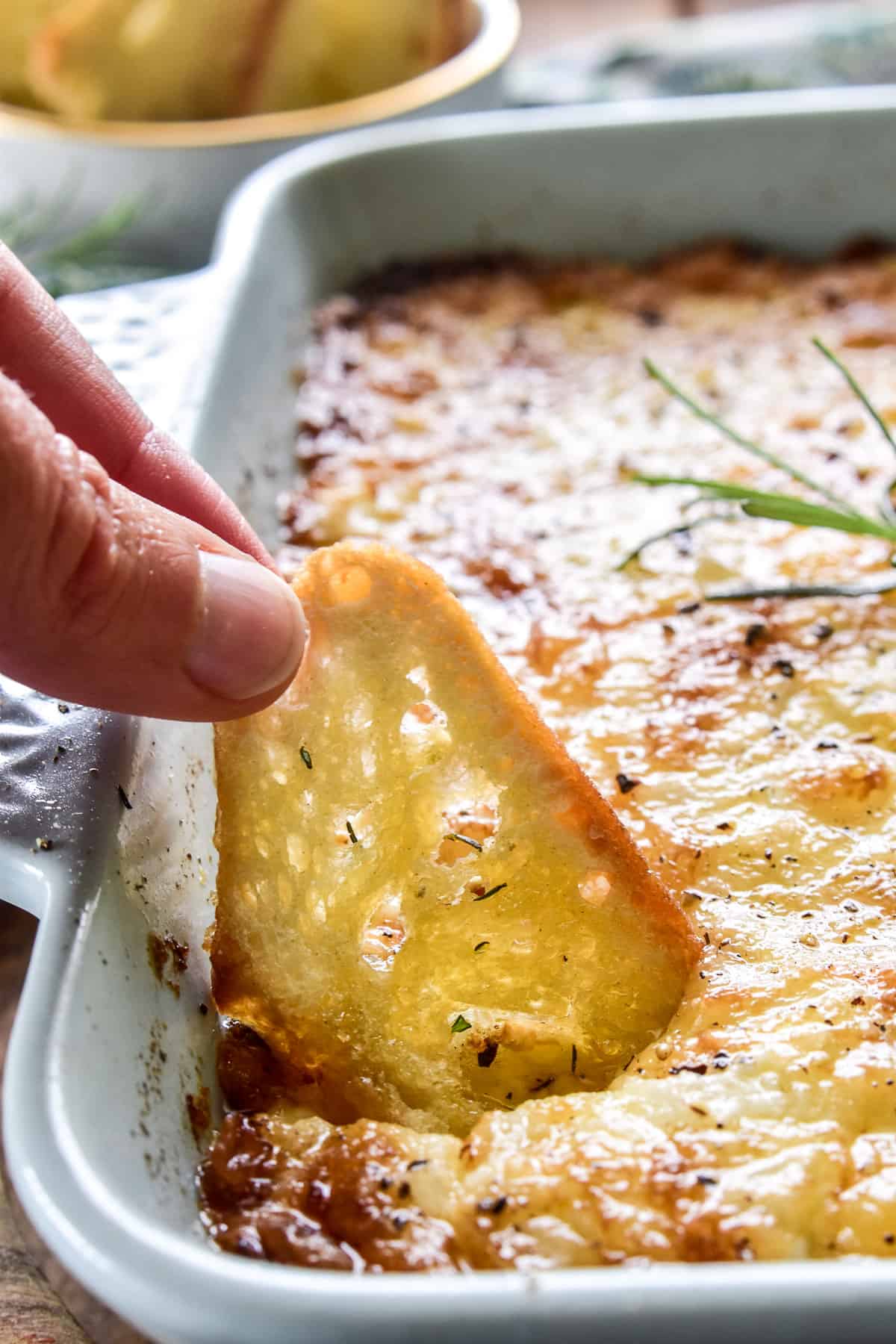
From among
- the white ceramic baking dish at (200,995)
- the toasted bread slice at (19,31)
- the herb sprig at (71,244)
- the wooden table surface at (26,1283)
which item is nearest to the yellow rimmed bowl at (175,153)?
the herb sprig at (71,244)

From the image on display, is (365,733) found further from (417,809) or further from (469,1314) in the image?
(469,1314)

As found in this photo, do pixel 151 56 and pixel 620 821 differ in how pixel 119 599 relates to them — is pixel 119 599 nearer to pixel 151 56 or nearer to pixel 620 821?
pixel 620 821

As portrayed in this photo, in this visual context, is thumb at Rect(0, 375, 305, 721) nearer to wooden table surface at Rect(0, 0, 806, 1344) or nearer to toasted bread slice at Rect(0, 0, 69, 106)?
wooden table surface at Rect(0, 0, 806, 1344)

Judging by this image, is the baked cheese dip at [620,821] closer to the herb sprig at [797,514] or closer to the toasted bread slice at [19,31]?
the herb sprig at [797,514]

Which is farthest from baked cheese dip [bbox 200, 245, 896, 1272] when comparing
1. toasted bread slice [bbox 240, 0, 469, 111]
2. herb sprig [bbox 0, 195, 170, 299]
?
toasted bread slice [bbox 240, 0, 469, 111]

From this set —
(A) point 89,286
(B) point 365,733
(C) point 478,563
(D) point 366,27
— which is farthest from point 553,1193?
(D) point 366,27

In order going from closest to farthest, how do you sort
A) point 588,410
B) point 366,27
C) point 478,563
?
1. point 478,563
2. point 588,410
3. point 366,27
